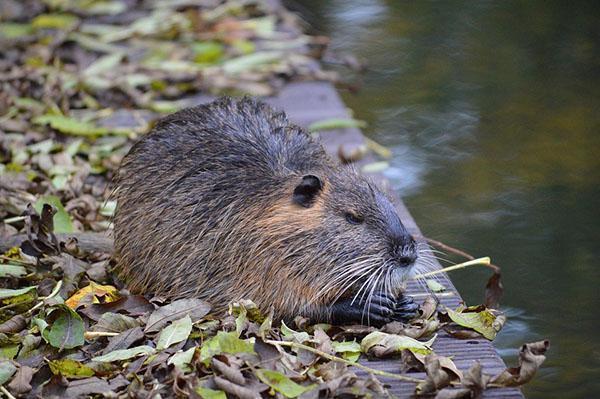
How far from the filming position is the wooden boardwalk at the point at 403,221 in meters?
3.57

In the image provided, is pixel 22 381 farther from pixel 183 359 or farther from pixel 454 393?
pixel 454 393

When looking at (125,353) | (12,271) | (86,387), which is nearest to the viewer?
(86,387)

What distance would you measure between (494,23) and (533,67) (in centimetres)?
108

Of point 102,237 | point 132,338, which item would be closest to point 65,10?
point 102,237

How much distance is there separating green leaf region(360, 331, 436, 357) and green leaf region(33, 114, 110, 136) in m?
2.80

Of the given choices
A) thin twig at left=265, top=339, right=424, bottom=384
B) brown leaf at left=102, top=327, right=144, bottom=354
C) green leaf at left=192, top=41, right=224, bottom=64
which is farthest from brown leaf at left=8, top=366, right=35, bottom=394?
green leaf at left=192, top=41, right=224, bottom=64

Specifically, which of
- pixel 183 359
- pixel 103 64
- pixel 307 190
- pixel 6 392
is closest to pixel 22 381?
pixel 6 392

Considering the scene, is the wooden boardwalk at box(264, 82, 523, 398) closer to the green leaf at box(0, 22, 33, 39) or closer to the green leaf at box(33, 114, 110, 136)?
the green leaf at box(33, 114, 110, 136)

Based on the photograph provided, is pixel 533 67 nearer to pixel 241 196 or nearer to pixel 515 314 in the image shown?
pixel 515 314

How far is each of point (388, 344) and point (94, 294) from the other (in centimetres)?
112

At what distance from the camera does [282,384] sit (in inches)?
131

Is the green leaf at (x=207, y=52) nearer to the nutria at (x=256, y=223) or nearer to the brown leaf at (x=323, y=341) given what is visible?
the nutria at (x=256, y=223)

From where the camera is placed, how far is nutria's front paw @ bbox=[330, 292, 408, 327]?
3.88 metres

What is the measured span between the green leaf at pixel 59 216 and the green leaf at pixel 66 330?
42.4 inches
